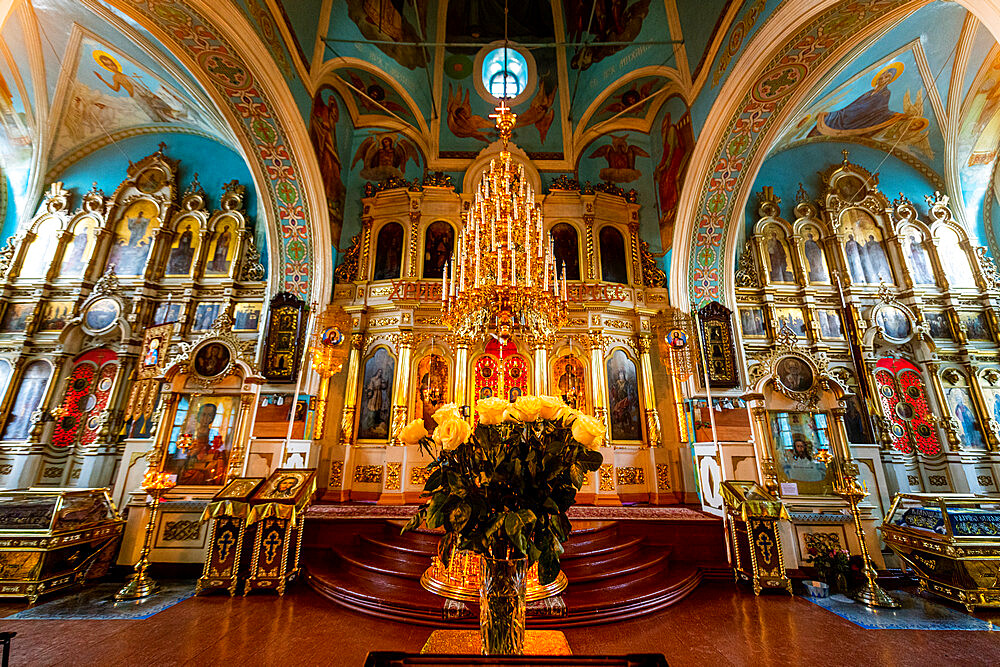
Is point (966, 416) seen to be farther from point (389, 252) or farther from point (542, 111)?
point (389, 252)

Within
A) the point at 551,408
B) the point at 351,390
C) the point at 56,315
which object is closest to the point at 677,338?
the point at 351,390

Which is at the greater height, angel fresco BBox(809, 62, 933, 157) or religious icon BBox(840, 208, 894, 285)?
angel fresco BBox(809, 62, 933, 157)

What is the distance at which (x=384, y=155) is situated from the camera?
1025 centimetres

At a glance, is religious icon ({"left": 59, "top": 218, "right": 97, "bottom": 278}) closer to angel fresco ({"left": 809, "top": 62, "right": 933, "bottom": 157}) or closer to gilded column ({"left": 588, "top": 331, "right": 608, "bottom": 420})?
gilded column ({"left": 588, "top": 331, "right": 608, "bottom": 420})

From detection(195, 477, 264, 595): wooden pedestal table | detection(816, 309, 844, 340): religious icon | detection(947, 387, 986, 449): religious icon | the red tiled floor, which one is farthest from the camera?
detection(816, 309, 844, 340): religious icon

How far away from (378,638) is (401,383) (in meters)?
5.33

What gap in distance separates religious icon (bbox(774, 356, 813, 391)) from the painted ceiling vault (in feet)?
7.12

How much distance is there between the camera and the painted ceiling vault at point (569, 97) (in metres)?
7.12

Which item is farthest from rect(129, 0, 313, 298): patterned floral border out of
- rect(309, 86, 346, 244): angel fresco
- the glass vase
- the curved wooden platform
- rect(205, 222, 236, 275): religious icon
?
the glass vase

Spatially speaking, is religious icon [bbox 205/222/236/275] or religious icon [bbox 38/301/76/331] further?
religious icon [bbox 205/222/236/275]

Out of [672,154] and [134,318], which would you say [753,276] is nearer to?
[672,154]

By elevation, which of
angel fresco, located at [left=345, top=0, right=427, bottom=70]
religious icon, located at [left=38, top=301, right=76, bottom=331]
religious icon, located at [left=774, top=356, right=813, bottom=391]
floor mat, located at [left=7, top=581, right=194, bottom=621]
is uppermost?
angel fresco, located at [left=345, top=0, right=427, bottom=70]

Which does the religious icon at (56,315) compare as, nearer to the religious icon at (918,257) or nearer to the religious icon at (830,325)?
the religious icon at (830,325)

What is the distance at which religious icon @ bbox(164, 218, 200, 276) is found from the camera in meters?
9.61
